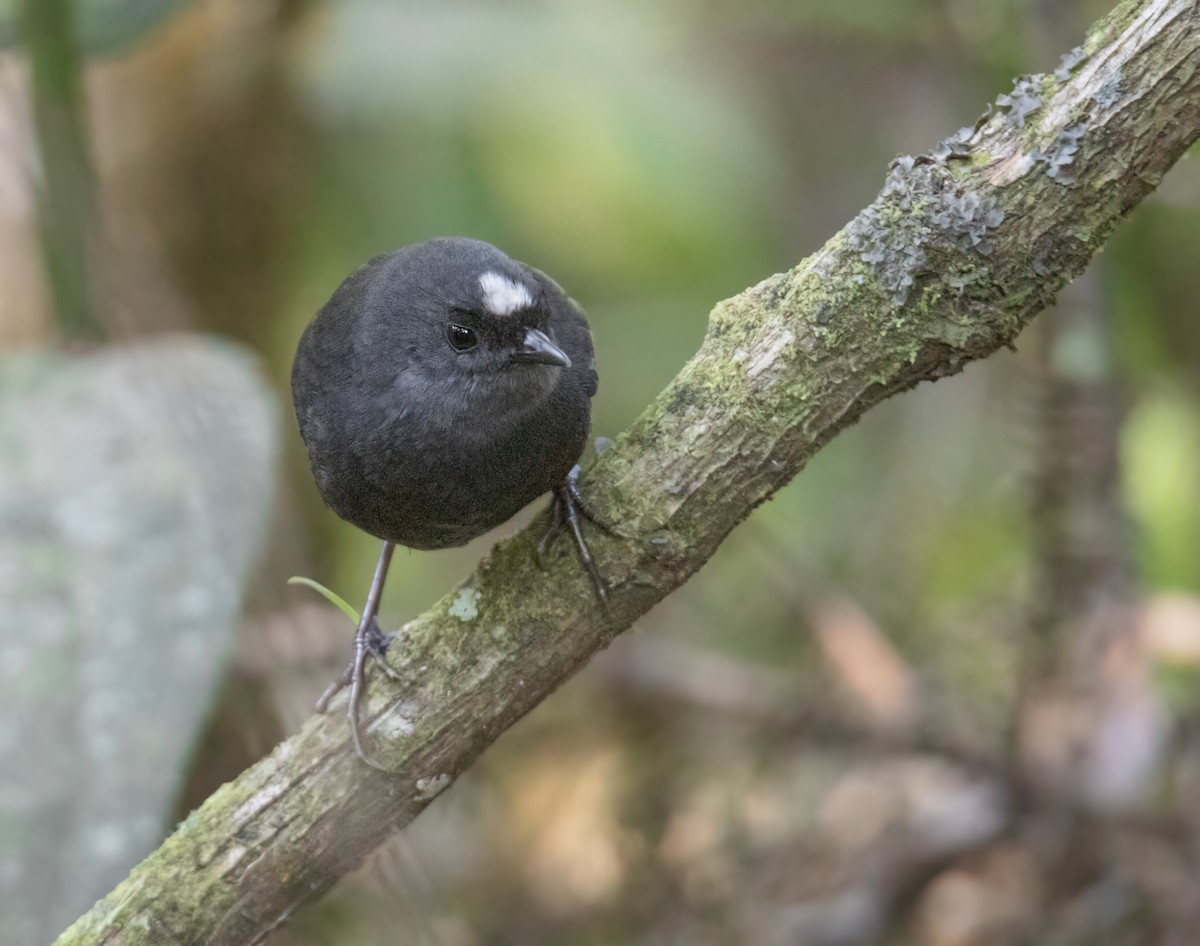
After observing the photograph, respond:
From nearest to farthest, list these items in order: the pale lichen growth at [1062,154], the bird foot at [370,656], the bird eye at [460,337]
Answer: the pale lichen growth at [1062,154] < the bird foot at [370,656] < the bird eye at [460,337]

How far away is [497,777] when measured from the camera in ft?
14.7

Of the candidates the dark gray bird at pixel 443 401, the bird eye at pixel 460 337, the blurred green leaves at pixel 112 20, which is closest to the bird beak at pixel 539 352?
the dark gray bird at pixel 443 401

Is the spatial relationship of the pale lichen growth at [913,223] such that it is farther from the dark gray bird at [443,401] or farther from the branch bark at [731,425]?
the dark gray bird at [443,401]

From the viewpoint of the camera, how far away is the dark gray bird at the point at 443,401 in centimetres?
257

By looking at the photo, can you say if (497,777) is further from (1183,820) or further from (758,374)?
(758,374)

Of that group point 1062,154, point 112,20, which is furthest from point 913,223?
point 112,20

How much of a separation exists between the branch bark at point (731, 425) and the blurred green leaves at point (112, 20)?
258cm

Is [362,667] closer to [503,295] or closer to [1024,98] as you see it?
[503,295]

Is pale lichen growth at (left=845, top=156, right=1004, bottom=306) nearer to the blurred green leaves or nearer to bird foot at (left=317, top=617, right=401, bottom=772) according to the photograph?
bird foot at (left=317, top=617, right=401, bottom=772)

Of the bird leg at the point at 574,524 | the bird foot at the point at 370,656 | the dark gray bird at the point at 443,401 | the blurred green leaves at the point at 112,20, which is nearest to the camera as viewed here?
the bird leg at the point at 574,524

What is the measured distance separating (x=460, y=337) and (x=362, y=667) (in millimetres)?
729

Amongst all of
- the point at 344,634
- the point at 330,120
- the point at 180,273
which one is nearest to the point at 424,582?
the point at 344,634

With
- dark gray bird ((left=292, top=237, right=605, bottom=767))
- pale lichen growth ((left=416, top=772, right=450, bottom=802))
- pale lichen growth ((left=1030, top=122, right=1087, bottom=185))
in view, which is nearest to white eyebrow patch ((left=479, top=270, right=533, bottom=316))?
dark gray bird ((left=292, top=237, right=605, bottom=767))

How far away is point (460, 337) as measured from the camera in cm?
270
